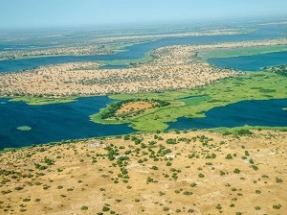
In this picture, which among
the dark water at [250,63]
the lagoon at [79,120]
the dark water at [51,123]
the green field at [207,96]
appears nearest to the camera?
the dark water at [51,123]

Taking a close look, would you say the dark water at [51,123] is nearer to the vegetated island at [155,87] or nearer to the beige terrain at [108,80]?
the vegetated island at [155,87]

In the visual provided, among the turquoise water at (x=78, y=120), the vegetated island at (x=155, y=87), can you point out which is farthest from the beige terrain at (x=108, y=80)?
the turquoise water at (x=78, y=120)

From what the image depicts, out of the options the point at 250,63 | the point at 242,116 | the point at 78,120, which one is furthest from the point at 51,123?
the point at 250,63

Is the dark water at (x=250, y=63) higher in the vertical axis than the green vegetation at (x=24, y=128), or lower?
higher

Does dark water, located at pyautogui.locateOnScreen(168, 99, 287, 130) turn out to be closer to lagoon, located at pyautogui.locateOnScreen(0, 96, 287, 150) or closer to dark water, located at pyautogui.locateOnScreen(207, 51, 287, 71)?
lagoon, located at pyautogui.locateOnScreen(0, 96, 287, 150)

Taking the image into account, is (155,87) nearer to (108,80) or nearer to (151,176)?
(108,80)

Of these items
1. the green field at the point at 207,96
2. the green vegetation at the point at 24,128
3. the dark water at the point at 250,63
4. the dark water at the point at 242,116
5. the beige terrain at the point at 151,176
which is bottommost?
the green vegetation at the point at 24,128

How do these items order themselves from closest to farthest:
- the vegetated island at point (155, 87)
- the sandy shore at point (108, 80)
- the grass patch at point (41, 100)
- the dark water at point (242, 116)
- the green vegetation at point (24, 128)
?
the dark water at point (242, 116)
the green vegetation at point (24, 128)
the vegetated island at point (155, 87)
the grass patch at point (41, 100)
the sandy shore at point (108, 80)

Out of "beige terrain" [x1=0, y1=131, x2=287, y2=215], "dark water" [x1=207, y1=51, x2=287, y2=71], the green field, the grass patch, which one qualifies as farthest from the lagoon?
"dark water" [x1=207, y1=51, x2=287, y2=71]
